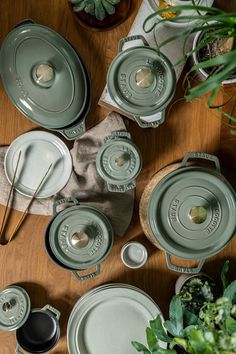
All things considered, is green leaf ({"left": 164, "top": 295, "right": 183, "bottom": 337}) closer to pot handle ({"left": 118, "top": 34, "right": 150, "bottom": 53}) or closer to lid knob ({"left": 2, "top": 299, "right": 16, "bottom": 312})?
lid knob ({"left": 2, "top": 299, "right": 16, "bottom": 312})

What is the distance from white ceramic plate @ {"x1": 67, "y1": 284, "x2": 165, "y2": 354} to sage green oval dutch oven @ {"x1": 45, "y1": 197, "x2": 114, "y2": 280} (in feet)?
0.33

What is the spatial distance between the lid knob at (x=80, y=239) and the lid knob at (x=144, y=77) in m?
0.34

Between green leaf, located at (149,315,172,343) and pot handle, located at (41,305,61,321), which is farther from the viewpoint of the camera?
pot handle, located at (41,305,61,321)

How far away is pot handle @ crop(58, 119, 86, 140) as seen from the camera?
117cm

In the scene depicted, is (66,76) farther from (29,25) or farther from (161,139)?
(161,139)

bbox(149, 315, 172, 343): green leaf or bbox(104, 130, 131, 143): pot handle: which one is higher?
bbox(104, 130, 131, 143): pot handle

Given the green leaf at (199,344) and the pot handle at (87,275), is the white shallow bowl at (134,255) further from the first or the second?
the green leaf at (199,344)

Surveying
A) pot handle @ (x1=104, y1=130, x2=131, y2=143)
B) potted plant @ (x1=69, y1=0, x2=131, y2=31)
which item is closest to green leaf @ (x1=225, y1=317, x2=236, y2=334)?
pot handle @ (x1=104, y1=130, x2=131, y2=143)

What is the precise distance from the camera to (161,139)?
1.22 metres

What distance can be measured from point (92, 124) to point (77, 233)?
273 millimetres

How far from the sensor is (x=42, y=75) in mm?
1108

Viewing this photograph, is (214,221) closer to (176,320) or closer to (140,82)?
(176,320)

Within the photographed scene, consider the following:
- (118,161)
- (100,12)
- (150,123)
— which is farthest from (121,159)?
(100,12)

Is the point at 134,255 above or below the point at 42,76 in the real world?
below
